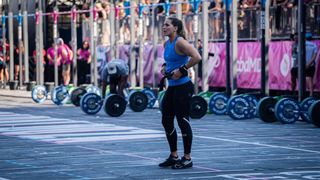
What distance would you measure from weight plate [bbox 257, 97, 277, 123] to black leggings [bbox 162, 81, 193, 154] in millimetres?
8011

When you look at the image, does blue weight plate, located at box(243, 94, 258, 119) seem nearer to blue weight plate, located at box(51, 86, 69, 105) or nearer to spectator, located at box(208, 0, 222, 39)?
spectator, located at box(208, 0, 222, 39)

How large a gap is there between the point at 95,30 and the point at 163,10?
8.33ft

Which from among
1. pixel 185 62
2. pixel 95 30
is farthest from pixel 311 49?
pixel 185 62

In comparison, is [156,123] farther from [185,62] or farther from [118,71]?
[185,62]

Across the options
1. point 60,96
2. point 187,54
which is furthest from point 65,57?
point 187,54

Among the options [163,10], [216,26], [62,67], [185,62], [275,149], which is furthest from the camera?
[62,67]

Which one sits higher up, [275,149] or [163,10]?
[163,10]

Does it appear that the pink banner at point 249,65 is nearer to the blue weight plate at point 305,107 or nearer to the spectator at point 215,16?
the spectator at point 215,16

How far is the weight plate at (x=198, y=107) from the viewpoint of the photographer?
73.8ft

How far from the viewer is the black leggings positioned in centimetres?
1287

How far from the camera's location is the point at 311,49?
2452cm

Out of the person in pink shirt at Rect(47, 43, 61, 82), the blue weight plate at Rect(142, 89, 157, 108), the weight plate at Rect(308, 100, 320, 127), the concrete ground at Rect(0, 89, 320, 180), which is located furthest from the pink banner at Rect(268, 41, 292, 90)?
the person in pink shirt at Rect(47, 43, 61, 82)

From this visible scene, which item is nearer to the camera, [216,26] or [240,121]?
[240,121]

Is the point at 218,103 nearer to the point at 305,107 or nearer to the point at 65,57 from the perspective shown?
the point at 305,107
